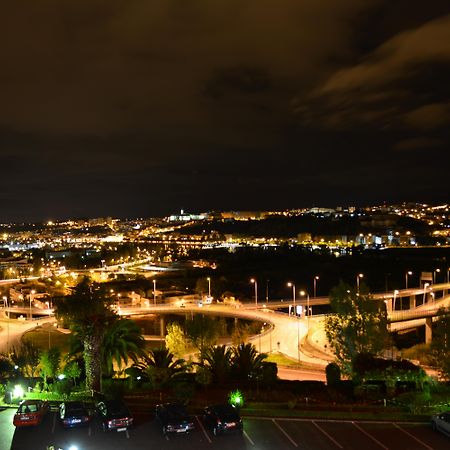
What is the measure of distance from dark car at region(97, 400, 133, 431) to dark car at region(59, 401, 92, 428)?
1.56 feet

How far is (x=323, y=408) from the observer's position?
57.3ft

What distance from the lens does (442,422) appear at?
15.3 m

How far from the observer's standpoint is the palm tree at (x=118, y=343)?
845 inches

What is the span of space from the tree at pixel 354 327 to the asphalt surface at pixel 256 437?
927 cm

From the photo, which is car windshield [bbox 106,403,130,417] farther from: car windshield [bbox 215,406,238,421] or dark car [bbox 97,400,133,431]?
car windshield [bbox 215,406,238,421]

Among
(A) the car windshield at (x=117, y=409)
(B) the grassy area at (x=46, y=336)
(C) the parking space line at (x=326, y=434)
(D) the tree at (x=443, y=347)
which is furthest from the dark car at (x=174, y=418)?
(B) the grassy area at (x=46, y=336)

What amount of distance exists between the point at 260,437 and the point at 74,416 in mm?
5611

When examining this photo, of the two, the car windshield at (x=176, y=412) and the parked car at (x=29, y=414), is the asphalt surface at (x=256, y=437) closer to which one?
the parked car at (x=29, y=414)

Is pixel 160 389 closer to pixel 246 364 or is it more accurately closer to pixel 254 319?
pixel 246 364

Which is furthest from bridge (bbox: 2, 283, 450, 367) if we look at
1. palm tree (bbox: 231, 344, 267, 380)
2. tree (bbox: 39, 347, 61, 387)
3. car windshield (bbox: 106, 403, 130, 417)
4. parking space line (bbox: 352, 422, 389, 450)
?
car windshield (bbox: 106, 403, 130, 417)

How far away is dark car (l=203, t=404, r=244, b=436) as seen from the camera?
49.9ft

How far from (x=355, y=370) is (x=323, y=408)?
16.8ft

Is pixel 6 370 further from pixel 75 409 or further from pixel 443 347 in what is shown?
pixel 443 347

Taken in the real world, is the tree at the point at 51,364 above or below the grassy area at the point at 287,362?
above
